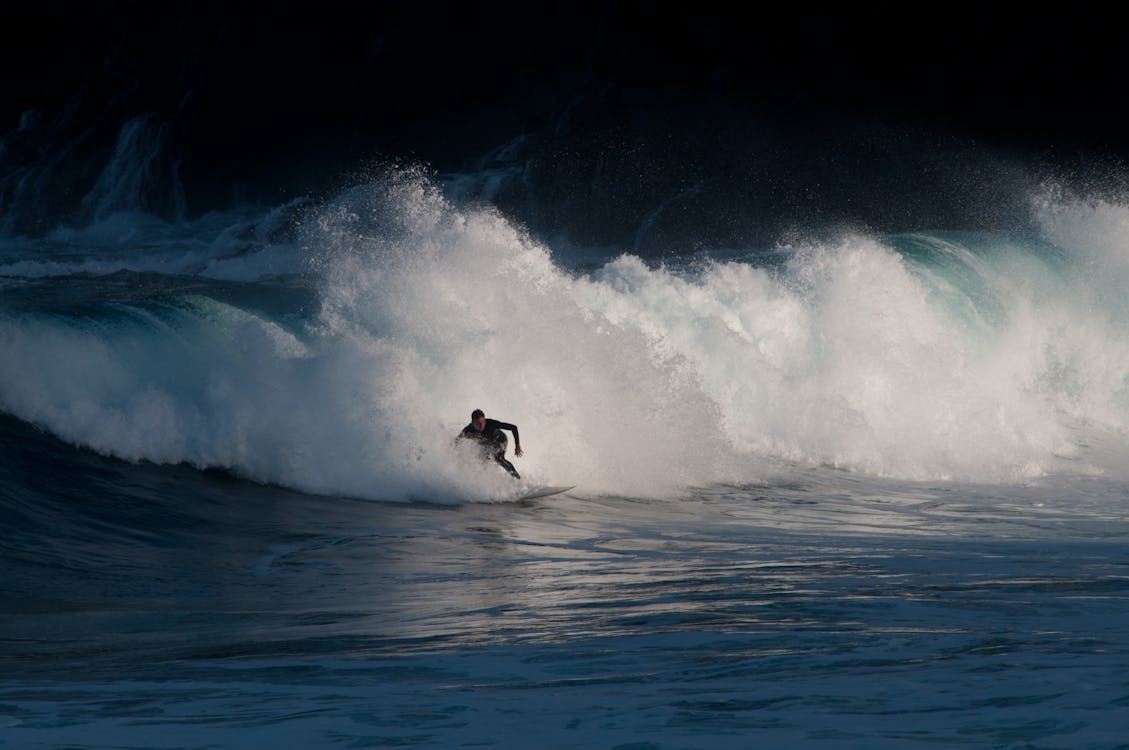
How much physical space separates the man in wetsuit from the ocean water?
16cm

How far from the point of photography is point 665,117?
49562 mm

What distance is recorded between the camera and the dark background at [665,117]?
4516 cm

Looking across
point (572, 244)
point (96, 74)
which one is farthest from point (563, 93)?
point (96, 74)

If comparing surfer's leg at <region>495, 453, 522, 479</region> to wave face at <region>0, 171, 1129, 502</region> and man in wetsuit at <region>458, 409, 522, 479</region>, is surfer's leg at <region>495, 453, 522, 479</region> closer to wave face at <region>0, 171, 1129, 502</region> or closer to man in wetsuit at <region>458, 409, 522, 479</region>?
man in wetsuit at <region>458, 409, 522, 479</region>

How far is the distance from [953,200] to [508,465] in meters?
33.9

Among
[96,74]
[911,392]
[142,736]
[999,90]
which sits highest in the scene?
[96,74]

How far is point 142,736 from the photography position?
17.3 feet

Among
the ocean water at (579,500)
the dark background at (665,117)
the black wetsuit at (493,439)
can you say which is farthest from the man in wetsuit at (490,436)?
the dark background at (665,117)

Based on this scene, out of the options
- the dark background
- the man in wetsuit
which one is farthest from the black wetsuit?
the dark background

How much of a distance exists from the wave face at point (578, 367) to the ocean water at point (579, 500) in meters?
0.05

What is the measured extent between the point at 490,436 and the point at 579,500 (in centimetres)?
103

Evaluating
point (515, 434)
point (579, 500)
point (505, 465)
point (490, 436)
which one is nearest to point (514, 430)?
point (515, 434)

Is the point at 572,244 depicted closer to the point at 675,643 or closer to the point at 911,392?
the point at 911,392

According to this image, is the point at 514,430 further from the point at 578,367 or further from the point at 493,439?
the point at 578,367
